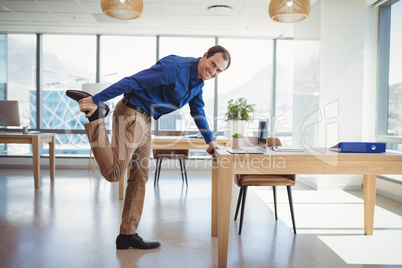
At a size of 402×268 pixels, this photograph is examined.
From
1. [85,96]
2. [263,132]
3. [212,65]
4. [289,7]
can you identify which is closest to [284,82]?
[289,7]

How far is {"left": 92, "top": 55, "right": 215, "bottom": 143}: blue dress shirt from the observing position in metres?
1.83

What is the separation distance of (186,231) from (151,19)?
380cm

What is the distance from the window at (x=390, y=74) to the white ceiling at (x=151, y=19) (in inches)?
41.7

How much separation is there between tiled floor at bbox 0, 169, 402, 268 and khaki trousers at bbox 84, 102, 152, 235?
32 cm

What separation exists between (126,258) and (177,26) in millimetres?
4444

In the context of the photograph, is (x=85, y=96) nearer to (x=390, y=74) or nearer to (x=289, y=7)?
(x=289, y=7)

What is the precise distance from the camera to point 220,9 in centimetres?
465

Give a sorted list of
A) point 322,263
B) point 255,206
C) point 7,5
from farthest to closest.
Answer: point 7,5, point 255,206, point 322,263

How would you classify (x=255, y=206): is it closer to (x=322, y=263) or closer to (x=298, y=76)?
(x=322, y=263)

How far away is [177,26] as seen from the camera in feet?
18.4

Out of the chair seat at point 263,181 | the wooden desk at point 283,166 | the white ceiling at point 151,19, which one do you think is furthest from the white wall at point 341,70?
the wooden desk at point 283,166

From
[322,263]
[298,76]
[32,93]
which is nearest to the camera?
[322,263]

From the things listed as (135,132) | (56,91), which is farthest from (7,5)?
(135,132)

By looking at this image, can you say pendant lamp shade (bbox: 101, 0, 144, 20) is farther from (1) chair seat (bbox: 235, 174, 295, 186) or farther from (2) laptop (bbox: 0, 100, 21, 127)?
(2) laptop (bbox: 0, 100, 21, 127)
